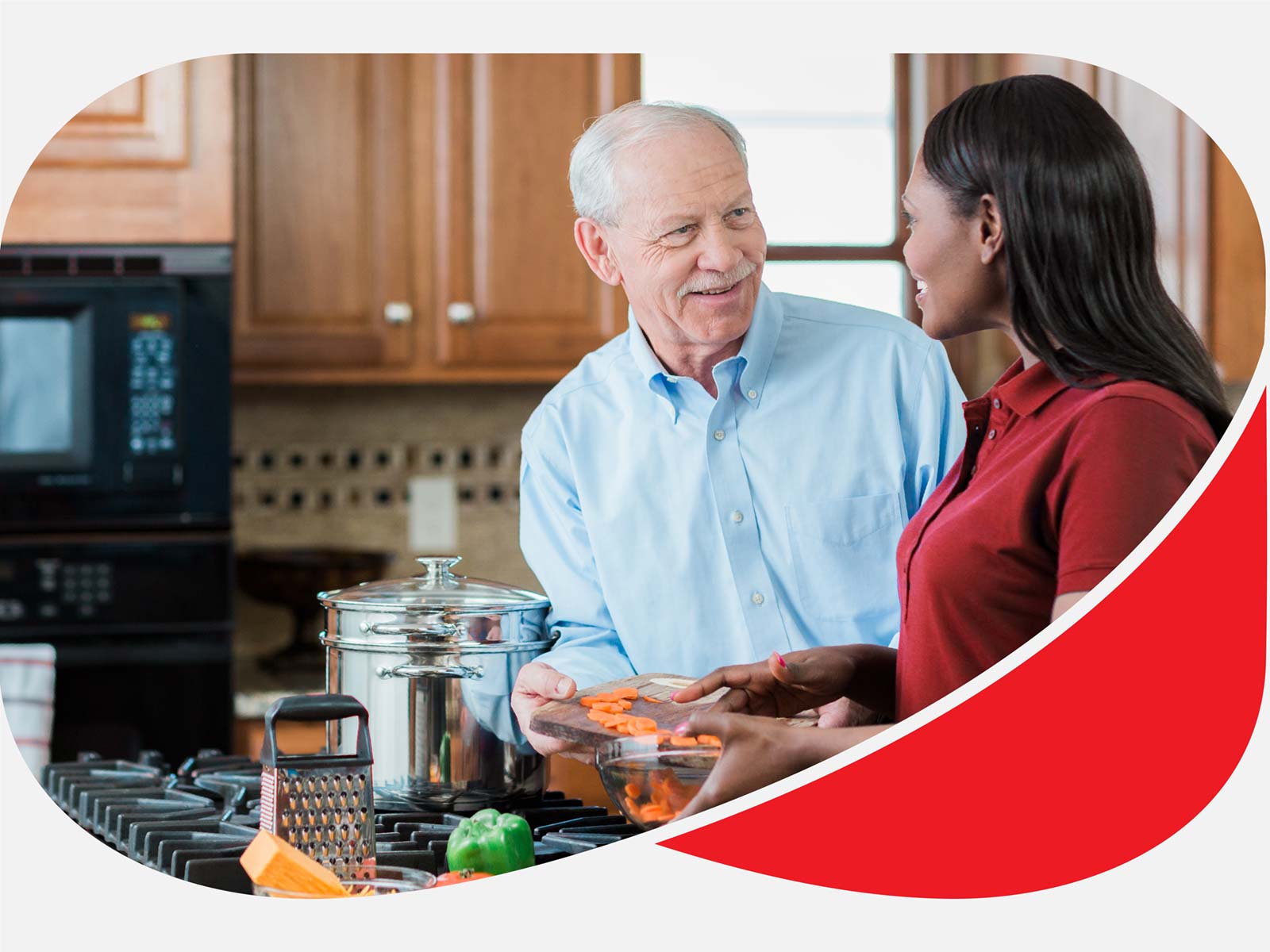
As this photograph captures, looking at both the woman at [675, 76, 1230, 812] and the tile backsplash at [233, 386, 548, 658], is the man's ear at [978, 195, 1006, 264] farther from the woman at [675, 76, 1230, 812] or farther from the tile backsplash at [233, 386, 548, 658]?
the tile backsplash at [233, 386, 548, 658]

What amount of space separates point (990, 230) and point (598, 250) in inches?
15.6

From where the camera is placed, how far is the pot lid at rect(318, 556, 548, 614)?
0.90 m

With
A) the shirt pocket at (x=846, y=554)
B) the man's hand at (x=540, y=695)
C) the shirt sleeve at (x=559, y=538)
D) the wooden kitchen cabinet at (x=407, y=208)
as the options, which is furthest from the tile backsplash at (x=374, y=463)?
the man's hand at (x=540, y=695)

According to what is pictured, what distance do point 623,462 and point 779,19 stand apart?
15.5 inches

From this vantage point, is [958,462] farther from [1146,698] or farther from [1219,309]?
[1219,309]

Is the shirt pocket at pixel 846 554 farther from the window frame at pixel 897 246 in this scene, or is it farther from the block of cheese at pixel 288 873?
the window frame at pixel 897 246

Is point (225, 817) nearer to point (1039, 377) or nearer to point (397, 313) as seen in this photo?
point (1039, 377)

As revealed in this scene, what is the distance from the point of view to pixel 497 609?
92 cm

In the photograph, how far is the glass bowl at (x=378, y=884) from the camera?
753 millimetres

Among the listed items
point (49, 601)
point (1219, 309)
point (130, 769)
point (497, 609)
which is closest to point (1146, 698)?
point (497, 609)

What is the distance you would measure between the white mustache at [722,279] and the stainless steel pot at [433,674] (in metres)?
0.25

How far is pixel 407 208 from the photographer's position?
2.21 m

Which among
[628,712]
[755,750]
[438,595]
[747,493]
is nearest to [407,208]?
[747,493]

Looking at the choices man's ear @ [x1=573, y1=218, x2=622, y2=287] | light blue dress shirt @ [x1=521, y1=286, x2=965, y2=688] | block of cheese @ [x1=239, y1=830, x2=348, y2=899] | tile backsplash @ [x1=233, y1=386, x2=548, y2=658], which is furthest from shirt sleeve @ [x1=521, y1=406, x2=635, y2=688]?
tile backsplash @ [x1=233, y1=386, x2=548, y2=658]
